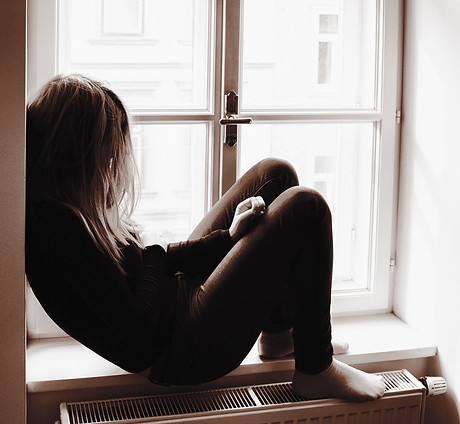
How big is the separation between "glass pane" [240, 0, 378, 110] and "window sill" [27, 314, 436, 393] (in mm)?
642

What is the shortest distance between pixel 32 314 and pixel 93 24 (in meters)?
0.77

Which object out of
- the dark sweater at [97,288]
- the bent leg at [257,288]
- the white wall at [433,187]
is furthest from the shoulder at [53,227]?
the white wall at [433,187]

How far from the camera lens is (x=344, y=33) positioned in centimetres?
216

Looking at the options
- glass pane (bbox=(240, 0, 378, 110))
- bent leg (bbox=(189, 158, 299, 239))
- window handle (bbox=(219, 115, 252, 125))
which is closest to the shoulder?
bent leg (bbox=(189, 158, 299, 239))

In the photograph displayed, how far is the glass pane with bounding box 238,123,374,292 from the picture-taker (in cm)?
213

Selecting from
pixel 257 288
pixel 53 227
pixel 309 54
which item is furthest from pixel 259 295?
pixel 309 54

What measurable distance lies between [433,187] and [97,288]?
99 cm

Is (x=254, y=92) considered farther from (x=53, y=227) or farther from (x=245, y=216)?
(x=53, y=227)

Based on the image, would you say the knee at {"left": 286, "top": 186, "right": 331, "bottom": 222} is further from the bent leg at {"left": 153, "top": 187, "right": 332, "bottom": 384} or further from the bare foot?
the bare foot

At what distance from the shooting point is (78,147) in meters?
1.55

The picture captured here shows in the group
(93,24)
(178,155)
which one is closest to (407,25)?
(178,155)

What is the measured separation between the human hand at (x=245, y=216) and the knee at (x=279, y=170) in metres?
0.12

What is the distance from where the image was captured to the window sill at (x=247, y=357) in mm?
1796

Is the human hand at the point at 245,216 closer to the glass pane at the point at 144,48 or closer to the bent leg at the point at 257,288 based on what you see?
the bent leg at the point at 257,288
